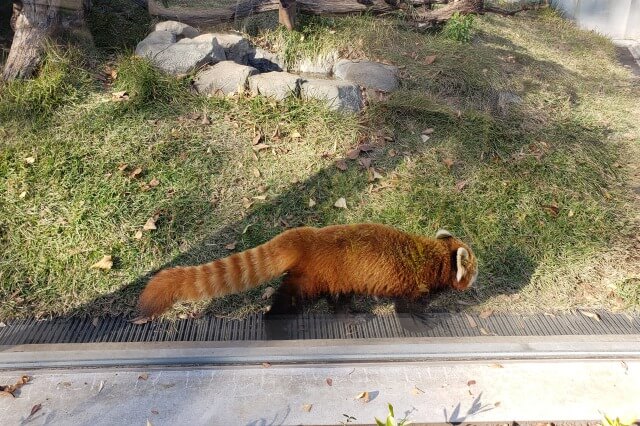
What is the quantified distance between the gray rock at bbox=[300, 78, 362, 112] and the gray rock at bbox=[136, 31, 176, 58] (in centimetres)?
134

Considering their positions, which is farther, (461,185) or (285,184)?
(461,185)

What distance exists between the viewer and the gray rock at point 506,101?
516 cm

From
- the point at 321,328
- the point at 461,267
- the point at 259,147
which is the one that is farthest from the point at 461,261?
the point at 259,147

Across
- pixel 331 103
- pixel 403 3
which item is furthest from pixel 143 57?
pixel 403 3

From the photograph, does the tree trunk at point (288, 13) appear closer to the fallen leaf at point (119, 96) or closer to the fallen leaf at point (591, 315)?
the fallen leaf at point (119, 96)

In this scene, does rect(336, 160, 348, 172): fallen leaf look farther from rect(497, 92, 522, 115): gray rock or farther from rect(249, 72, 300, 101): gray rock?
rect(497, 92, 522, 115): gray rock

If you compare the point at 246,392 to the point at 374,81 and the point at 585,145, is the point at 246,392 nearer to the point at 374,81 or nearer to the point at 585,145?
the point at 374,81

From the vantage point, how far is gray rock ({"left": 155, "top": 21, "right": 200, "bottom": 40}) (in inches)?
211

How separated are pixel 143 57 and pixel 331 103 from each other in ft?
5.62

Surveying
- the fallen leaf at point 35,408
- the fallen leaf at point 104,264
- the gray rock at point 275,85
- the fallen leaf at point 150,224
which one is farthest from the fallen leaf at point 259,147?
the fallen leaf at point 35,408

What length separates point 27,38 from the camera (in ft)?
14.8

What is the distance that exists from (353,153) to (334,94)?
65 cm

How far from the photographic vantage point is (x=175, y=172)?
4.11m

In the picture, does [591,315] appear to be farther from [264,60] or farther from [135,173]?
[264,60]
